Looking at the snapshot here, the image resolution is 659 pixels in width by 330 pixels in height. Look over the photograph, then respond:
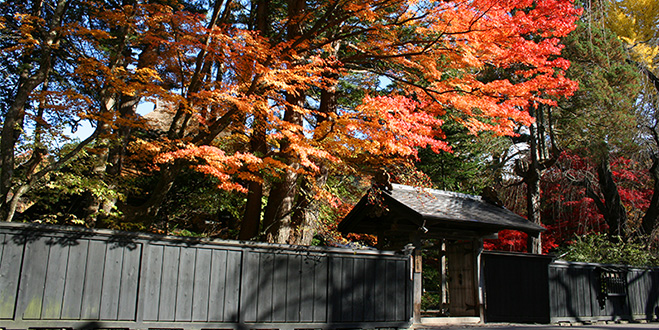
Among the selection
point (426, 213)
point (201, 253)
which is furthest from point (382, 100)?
point (201, 253)

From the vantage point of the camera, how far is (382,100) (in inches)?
388

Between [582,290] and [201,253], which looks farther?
[582,290]

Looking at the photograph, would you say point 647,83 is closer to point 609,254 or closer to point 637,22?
point 609,254

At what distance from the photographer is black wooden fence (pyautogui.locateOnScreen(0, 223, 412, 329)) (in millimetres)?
6660

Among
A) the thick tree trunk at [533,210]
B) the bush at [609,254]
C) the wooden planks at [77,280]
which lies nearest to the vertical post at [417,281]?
the wooden planks at [77,280]

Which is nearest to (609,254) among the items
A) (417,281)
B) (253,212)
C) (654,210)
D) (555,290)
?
(654,210)

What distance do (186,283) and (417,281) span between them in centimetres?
576

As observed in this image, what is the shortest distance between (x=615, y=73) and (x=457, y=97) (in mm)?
9421

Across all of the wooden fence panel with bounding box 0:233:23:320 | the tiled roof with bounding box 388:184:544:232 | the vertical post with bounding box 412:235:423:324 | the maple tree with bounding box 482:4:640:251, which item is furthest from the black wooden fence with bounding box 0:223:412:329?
the maple tree with bounding box 482:4:640:251

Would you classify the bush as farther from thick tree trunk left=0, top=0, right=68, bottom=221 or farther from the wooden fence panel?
thick tree trunk left=0, top=0, right=68, bottom=221

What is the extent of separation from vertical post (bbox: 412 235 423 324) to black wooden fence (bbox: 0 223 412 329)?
987mm

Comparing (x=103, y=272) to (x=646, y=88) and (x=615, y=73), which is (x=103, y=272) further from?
(x=646, y=88)

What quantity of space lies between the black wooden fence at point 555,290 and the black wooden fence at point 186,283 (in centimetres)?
360

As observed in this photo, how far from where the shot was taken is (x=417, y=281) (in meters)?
11.1
